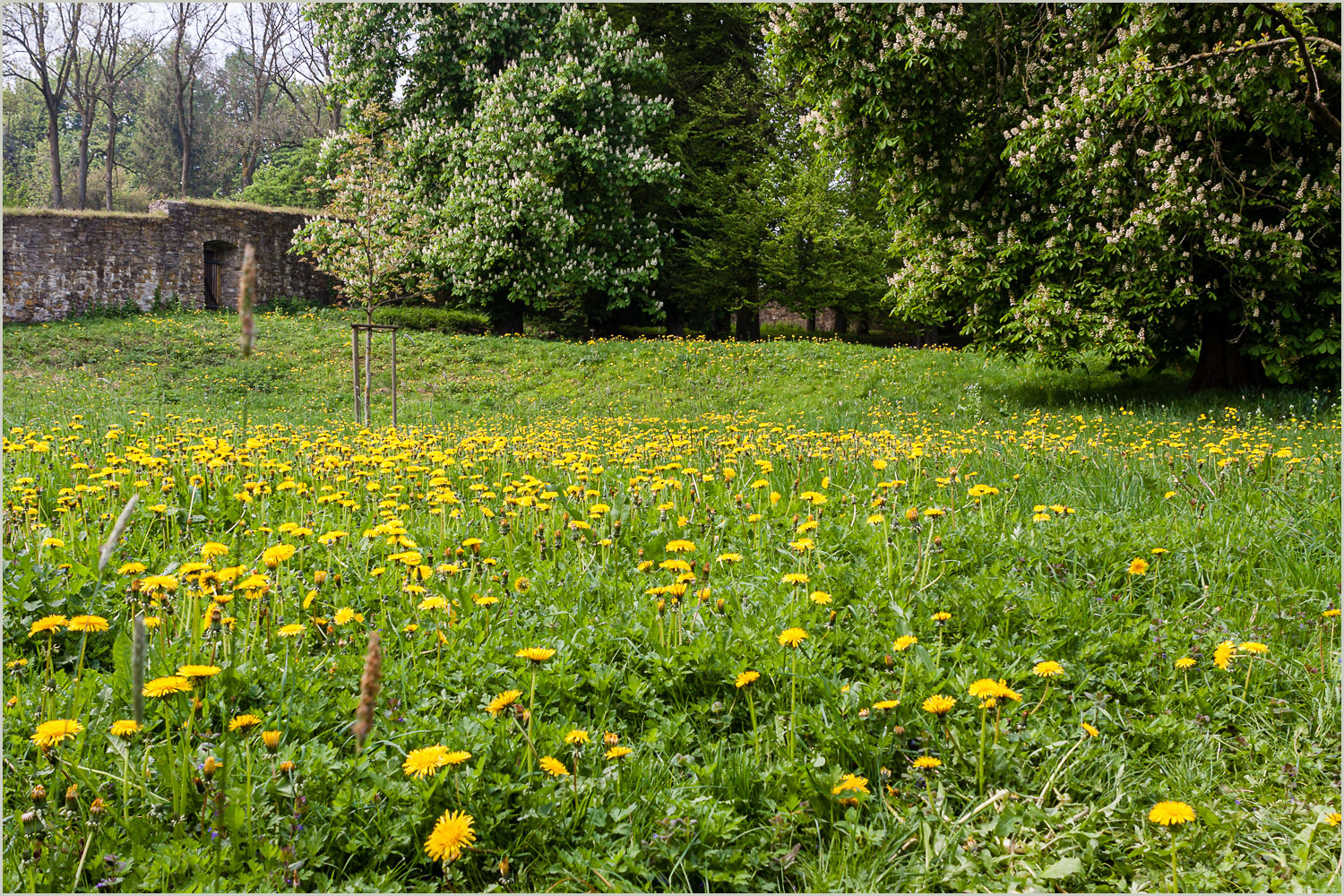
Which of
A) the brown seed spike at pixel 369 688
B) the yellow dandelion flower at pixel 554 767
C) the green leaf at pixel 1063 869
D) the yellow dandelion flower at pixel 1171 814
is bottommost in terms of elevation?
the green leaf at pixel 1063 869

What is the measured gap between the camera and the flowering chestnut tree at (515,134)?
1694 cm

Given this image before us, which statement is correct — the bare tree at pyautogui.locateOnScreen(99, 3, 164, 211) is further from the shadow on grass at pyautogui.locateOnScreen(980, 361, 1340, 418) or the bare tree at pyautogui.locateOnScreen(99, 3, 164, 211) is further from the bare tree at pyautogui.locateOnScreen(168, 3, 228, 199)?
the shadow on grass at pyautogui.locateOnScreen(980, 361, 1340, 418)

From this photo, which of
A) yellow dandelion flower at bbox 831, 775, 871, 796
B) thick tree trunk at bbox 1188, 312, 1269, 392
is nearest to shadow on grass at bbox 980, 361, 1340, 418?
thick tree trunk at bbox 1188, 312, 1269, 392

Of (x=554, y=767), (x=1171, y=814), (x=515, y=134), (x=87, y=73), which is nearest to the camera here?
(x=1171, y=814)

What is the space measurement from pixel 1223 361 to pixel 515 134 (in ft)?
45.1

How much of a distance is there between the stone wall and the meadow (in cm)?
1726

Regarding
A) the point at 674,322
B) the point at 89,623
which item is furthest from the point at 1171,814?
the point at 674,322

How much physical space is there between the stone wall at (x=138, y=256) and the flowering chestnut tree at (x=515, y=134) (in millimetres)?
4984

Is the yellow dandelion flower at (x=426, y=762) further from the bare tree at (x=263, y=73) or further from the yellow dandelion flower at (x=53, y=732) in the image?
the bare tree at (x=263, y=73)

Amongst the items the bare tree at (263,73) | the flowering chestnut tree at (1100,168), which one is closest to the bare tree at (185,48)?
the bare tree at (263,73)

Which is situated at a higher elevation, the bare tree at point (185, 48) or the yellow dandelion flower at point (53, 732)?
the bare tree at point (185, 48)

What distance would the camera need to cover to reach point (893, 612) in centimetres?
267

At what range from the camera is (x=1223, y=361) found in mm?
10961

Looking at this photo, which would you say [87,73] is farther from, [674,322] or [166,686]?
[166,686]
